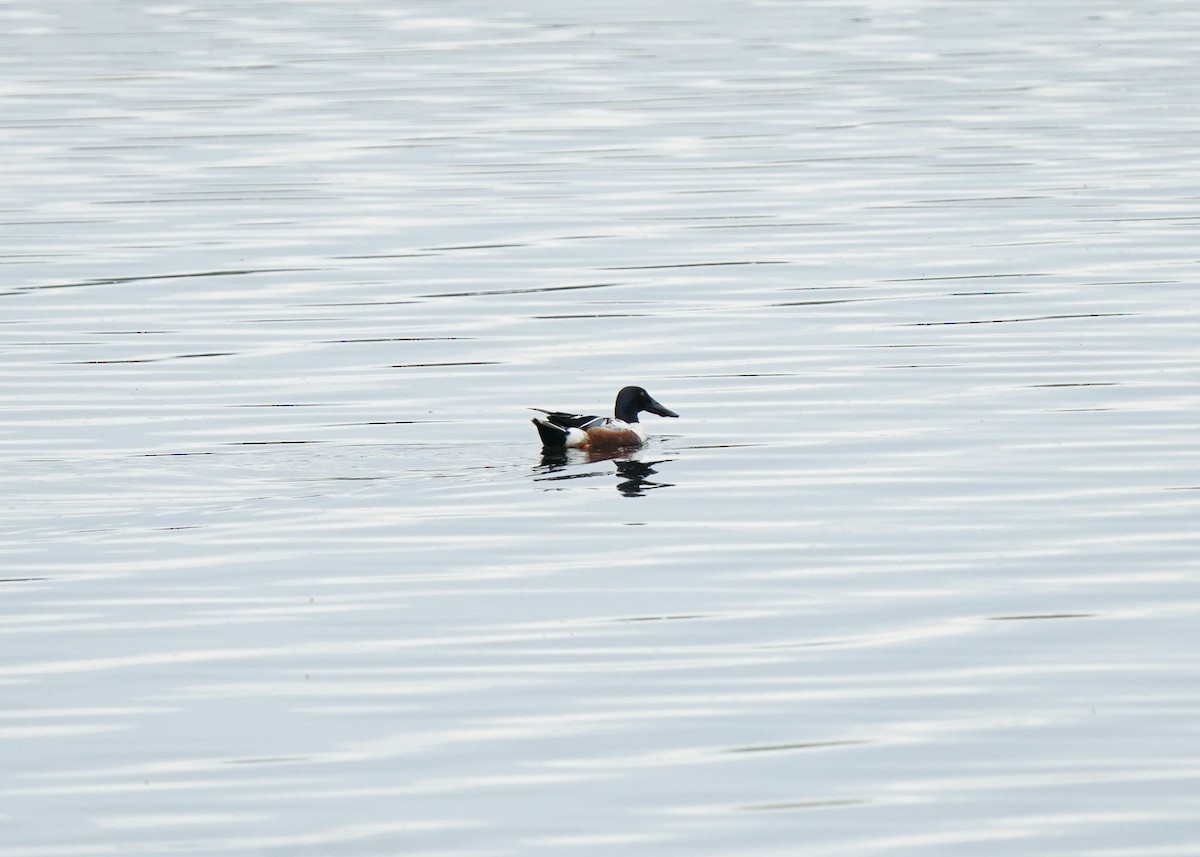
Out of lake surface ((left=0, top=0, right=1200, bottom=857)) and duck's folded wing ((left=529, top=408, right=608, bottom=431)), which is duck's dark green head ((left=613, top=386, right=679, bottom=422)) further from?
duck's folded wing ((left=529, top=408, right=608, bottom=431))

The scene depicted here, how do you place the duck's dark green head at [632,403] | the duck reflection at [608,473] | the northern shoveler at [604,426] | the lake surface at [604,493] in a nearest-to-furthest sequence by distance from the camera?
the lake surface at [604,493] → the duck reflection at [608,473] → the northern shoveler at [604,426] → the duck's dark green head at [632,403]

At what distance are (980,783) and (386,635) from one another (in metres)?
2.81

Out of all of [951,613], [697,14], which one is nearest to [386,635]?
[951,613]

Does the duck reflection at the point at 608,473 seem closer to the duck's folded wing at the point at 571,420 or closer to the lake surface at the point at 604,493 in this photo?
the lake surface at the point at 604,493

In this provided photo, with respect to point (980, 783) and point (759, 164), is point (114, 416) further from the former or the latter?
point (759, 164)

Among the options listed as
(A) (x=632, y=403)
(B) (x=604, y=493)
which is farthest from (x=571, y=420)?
(B) (x=604, y=493)

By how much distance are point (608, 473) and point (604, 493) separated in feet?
2.38

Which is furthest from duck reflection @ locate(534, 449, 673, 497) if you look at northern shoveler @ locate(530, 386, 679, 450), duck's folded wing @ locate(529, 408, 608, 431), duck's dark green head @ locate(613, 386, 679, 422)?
duck's dark green head @ locate(613, 386, 679, 422)

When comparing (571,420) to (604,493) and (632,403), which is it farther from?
(604,493)

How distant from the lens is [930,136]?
2886cm

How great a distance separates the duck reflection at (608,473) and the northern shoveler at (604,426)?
0.05 metres

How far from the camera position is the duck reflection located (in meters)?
12.7

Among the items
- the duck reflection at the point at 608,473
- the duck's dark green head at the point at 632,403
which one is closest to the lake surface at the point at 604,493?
the duck reflection at the point at 608,473

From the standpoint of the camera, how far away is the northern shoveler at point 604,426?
13.4 m
